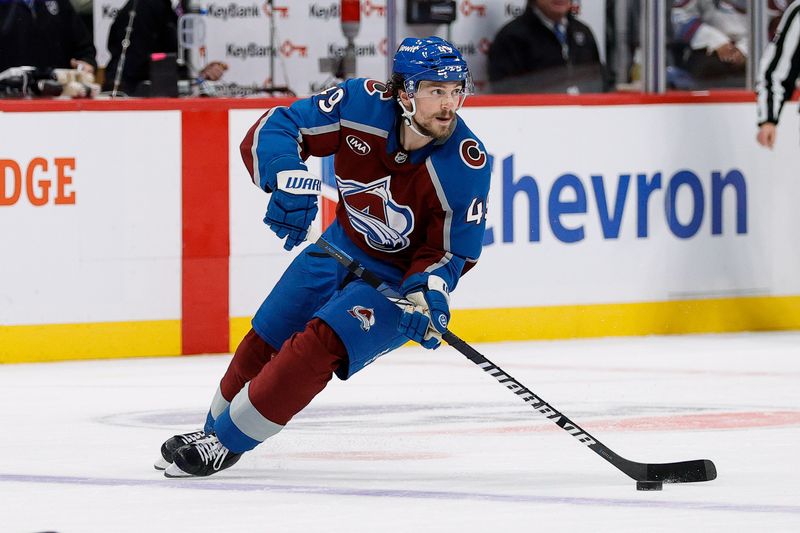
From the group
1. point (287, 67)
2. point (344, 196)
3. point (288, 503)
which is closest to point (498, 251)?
point (287, 67)

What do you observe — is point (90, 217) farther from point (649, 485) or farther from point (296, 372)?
point (649, 485)

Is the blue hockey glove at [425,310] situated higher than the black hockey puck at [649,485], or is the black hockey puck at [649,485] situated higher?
the blue hockey glove at [425,310]

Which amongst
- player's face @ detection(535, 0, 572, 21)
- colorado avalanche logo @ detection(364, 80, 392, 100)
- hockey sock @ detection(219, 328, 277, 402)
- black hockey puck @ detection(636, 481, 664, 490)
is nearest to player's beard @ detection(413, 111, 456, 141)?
colorado avalanche logo @ detection(364, 80, 392, 100)

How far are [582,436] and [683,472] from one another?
246 millimetres

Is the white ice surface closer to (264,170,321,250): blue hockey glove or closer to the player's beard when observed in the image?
(264,170,321,250): blue hockey glove

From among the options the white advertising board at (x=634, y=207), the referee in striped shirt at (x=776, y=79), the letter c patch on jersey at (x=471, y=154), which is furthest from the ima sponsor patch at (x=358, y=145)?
the referee in striped shirt at (x=776, y=79)

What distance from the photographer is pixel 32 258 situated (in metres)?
6.44

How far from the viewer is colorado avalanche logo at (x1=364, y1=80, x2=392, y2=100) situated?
14.0ft

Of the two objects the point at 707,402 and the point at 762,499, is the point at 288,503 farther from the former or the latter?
the point at 707,402

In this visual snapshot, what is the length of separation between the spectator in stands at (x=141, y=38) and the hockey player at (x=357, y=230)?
2.44 m

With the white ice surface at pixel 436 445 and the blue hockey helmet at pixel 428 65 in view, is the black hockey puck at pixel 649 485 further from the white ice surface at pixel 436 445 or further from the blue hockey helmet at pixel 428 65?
the blue hockey helmet at pixel 428 65

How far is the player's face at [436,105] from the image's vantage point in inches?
162

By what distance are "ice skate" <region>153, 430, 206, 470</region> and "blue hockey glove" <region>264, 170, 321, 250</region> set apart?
594 mm

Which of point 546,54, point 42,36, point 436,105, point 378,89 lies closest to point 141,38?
point 42,36
